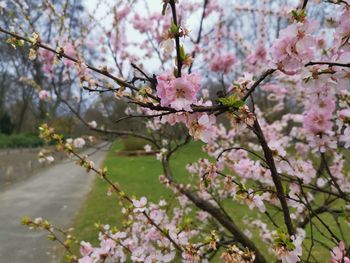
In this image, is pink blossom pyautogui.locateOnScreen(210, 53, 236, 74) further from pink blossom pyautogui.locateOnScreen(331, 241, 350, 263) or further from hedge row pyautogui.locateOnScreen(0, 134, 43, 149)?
hedge row pyautogui.locateOnScreen(0, 134, 43, 149)

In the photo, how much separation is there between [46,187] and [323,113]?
11.2m

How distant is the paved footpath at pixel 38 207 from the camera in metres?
5.78

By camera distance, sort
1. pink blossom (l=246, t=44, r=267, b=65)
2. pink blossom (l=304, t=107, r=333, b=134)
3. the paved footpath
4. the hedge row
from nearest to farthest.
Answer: pink blossom (l=304, t=107, r=333, b=134), pink blossom (l=246, t=44, r=267, b=65), the paved footpath, the hedge row

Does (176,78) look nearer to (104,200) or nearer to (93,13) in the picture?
(93,13)

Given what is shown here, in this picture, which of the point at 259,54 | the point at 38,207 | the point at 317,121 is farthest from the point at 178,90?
the point at 38,207

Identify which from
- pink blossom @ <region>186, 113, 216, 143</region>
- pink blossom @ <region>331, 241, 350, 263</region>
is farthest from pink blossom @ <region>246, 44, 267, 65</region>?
pink blossom @ <region>186, 113, 216, 143</region>

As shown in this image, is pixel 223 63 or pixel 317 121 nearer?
pixel 317 121

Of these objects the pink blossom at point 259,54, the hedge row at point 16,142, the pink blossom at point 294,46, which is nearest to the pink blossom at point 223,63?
the pink blossom at point 259,54

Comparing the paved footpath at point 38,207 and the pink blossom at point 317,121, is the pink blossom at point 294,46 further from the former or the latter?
the paved footpath at point 38,207

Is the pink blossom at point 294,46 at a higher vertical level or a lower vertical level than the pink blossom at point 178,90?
higher

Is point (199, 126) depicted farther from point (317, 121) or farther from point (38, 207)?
point (38, 207)

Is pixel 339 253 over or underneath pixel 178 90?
underneath

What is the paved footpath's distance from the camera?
5781 millimetres

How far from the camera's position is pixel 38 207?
9.17m
